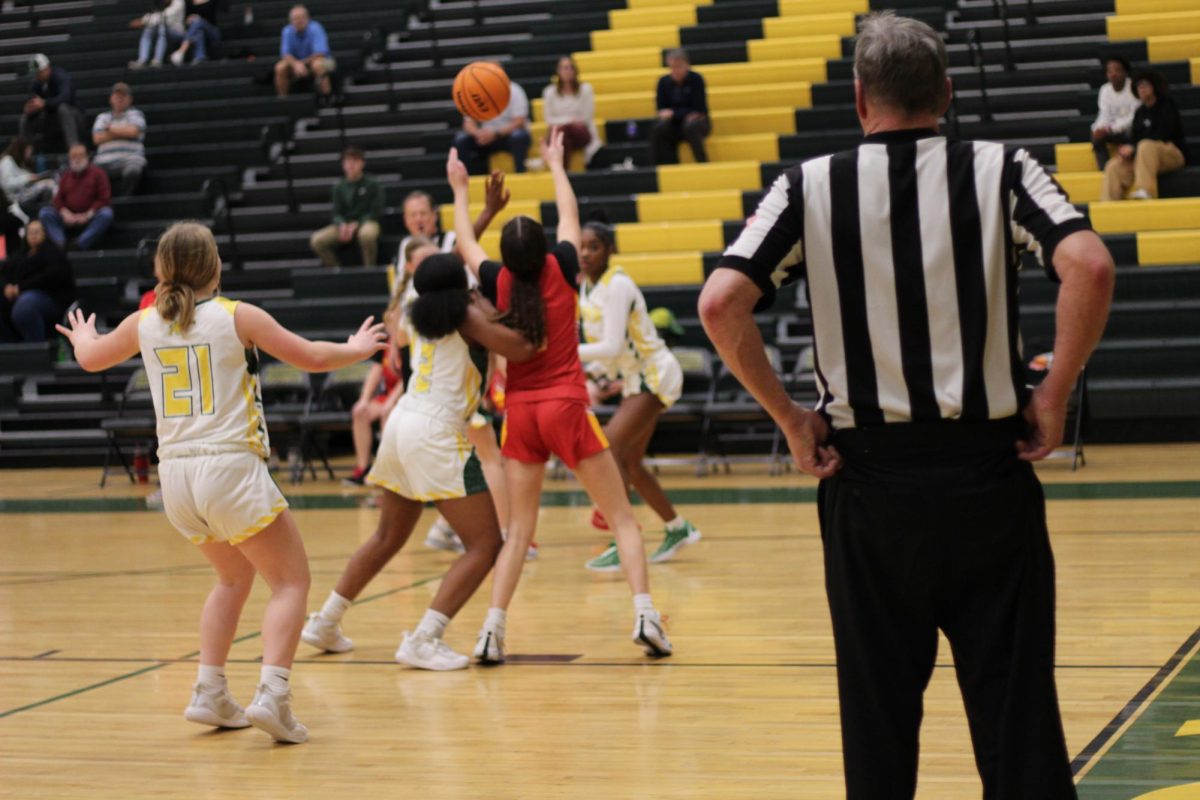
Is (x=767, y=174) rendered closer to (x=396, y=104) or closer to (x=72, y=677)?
(x=396, y=104)

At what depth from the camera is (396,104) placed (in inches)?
695

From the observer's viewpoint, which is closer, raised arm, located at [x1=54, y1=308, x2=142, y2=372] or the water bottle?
raised arm, located at [x1=54, y1=308, x2=142, y2=372]

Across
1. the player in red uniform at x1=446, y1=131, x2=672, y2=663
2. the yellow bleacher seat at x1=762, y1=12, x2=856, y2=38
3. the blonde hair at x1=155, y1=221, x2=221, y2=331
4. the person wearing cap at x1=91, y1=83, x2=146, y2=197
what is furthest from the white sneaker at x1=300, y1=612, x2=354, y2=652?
the person wearing cap at x1=91, y1=83, x2=146, y2=197

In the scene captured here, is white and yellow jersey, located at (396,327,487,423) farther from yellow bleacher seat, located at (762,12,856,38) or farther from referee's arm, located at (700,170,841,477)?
yellow bleacher seat, located at (762,12,856,38)

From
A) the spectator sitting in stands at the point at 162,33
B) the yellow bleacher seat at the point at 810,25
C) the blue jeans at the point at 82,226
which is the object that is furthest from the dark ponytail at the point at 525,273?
the spectator sitting in stands at the point at 162,33

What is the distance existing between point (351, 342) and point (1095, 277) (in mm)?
2564

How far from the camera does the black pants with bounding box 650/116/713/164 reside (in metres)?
15.3

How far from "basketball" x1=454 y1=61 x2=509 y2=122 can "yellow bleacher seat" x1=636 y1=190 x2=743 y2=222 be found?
5.74 metres

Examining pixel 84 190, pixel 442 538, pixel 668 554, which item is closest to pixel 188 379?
pixel 668 554

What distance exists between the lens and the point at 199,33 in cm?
1917

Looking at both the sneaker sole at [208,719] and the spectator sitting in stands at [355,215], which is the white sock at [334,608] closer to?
the sneaker sole at [208,719]

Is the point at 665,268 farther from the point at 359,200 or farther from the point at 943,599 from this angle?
the point at 943,599

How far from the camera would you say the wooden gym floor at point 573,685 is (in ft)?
13.9

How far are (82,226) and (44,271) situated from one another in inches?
68.0
